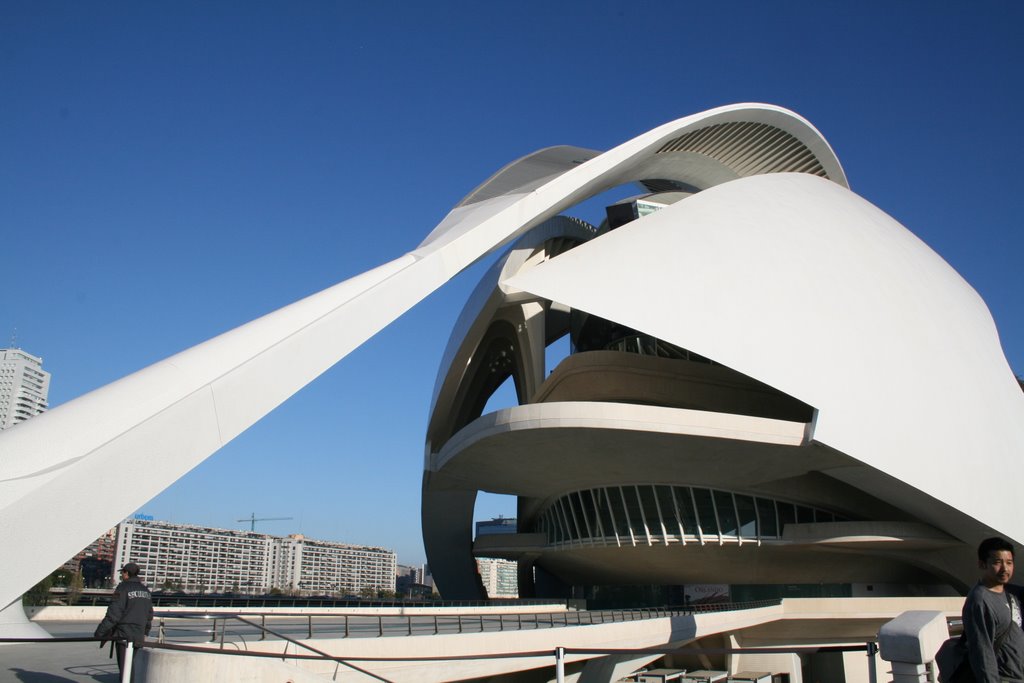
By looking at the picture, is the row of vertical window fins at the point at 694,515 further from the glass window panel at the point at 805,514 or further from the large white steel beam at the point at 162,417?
the large white steel beam at the point at 162,417

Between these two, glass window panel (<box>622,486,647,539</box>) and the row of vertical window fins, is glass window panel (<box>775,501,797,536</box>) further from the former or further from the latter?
glass window panel (<box>622,486,647,539</box>)

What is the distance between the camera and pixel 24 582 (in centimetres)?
518

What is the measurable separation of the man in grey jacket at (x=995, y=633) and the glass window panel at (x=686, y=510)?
Answer: 68.8ft

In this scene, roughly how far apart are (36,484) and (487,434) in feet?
50.0

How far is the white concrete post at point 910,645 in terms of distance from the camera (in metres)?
5.88

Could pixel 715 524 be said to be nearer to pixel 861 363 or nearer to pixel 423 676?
pixel 861 363

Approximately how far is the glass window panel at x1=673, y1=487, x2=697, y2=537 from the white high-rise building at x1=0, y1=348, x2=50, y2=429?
8681cm

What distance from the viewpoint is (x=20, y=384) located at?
312ft

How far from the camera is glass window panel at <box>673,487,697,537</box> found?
24469 mm

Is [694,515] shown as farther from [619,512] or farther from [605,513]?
[605,513]

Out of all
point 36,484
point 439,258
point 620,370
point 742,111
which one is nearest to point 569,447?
point 620,370

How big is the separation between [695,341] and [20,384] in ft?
327

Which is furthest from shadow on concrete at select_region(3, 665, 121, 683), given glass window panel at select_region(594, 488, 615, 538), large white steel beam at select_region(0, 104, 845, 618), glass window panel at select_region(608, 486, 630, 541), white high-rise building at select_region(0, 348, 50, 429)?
white high-rise building at select_region(0, 348, 50, 429)

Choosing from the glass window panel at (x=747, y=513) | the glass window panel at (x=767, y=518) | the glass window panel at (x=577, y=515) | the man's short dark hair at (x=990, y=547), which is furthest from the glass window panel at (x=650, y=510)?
the man's short dark hair at (x=990, y=547)
